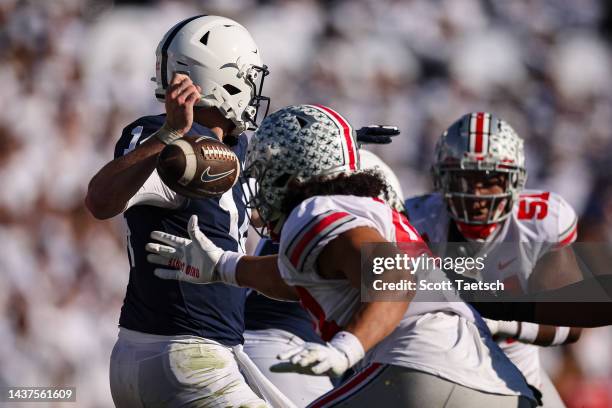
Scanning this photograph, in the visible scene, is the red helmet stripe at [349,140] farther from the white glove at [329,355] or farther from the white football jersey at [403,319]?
the white glove at [329,355]

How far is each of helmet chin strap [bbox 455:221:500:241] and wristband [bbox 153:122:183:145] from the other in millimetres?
1385

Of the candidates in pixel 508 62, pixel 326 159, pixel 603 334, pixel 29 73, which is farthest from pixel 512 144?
pixel 29 73

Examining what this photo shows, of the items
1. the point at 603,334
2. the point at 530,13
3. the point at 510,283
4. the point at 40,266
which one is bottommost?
the point at 603,334

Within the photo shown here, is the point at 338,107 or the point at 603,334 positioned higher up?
the point at 338,107

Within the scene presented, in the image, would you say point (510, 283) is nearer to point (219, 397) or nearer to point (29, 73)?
point (219, 397)

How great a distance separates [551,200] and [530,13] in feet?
9.40

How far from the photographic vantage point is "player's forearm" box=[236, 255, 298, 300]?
8.66 feet

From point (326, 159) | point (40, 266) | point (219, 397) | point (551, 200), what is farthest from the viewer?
point (40, 266)

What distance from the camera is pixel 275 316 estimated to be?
14.0ft

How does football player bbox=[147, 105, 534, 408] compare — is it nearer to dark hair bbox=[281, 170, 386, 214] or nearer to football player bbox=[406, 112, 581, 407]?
dark hair bbox=[281, 170, 386, 214]

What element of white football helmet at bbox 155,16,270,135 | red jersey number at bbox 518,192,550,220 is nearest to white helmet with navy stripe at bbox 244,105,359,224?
white football helmet at bbox 155,16,270,135

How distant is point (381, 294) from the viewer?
6.84 ft

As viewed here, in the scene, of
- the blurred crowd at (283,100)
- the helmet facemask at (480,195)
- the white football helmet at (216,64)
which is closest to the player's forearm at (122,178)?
the white football helmet at (216,64)

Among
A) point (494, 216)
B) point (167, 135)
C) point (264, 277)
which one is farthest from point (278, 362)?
point (264, 277)
